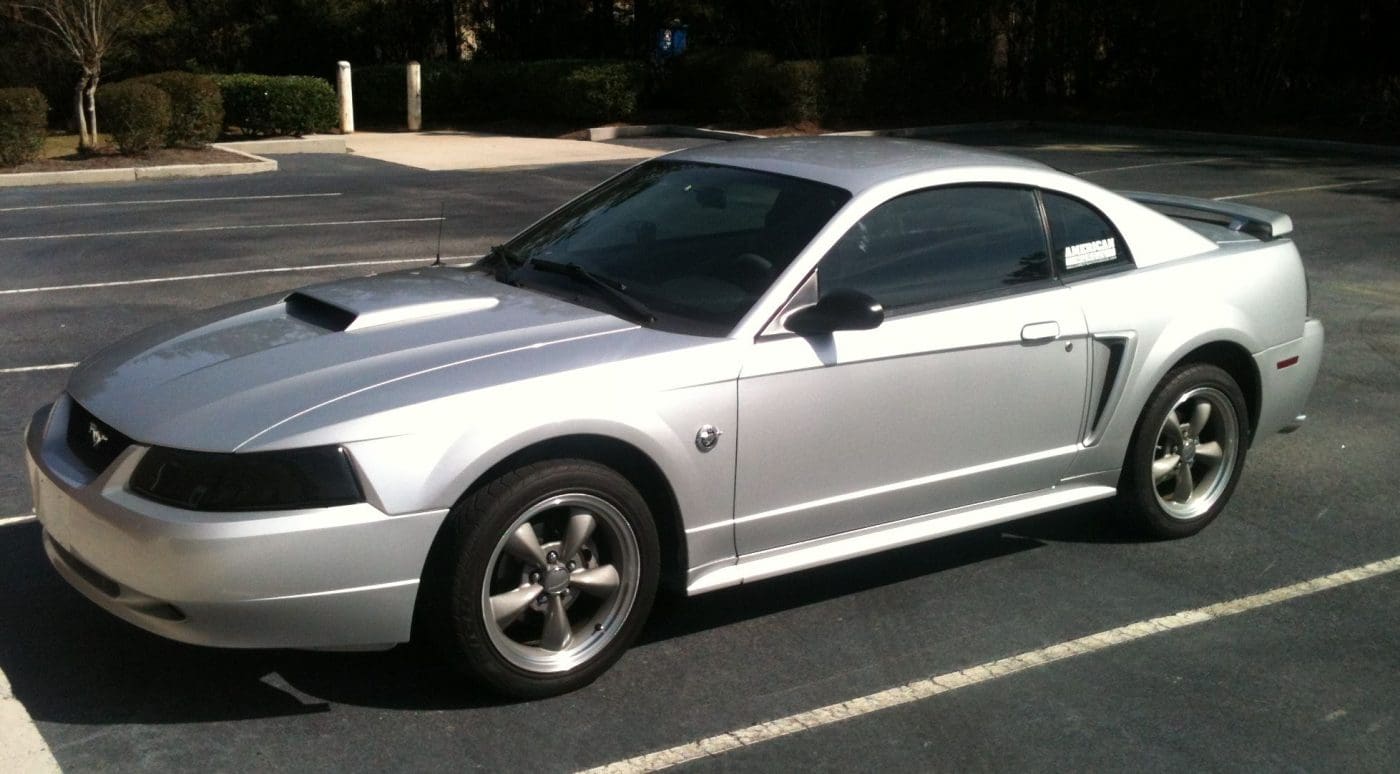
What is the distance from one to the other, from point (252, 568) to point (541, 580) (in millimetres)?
843

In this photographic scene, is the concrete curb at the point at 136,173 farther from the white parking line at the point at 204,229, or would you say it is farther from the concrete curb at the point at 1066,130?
the concrete curb at the point at 1066,130

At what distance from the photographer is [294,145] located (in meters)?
24.5

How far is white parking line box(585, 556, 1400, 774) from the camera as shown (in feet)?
13.4

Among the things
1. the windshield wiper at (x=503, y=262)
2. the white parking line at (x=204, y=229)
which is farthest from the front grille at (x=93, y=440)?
the white parking line at (x=204, y=229)

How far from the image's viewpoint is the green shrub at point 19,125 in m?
19.7

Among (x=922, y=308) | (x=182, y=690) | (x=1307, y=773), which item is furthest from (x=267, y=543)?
(x=1307, y=773)

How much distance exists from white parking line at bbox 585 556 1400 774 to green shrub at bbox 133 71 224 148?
19.8 m

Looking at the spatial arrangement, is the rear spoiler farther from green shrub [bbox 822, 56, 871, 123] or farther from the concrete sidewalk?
green shrub [bbox 822, 56, 871, 123]

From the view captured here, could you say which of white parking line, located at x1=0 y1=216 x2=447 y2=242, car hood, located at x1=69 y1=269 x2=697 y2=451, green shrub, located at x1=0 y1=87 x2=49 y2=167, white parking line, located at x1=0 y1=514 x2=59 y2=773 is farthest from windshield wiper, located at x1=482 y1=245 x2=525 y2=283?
green shrub, located at x1=0 y1=87 x2=49 y2=167

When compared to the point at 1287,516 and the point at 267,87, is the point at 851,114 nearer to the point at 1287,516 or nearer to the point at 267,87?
the point at 267,87

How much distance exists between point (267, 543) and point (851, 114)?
25506 millimetres

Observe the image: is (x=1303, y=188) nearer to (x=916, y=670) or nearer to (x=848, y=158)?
(x=848, y=158)

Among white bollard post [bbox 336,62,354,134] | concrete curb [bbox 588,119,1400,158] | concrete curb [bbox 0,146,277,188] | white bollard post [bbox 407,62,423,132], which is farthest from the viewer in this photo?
white bollard post [bbox 407,62,423,132]

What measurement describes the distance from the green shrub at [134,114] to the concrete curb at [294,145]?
7.80ft
